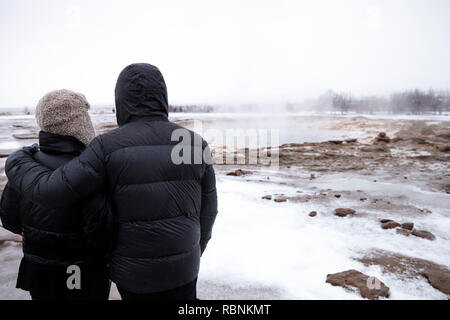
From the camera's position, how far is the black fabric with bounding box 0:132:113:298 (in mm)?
1374

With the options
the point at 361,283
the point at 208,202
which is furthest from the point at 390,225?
the point at 208,202

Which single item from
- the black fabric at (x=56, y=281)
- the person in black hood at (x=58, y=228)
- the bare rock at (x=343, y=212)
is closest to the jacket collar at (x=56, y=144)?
the person in black hood at (x=58, y=228)

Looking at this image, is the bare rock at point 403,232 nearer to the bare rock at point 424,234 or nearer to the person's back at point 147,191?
the bare rock at point 424,234

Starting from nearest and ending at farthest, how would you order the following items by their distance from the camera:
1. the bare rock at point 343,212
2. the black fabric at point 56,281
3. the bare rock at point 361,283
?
the black fabric at point 56,281, the bare rock at point 361,283, the bare rock at point 343,212

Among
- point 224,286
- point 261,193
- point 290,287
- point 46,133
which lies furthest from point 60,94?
point 261,193

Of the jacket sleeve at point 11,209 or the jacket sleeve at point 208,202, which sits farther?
the jacket sleeve at point 208,202

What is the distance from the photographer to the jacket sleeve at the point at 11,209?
149cm

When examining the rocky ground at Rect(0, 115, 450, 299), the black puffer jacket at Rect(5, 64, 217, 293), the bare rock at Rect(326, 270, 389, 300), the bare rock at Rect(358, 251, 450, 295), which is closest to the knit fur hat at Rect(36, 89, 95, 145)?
the black puffer jacket at Rect(5, 64, 217, 293)

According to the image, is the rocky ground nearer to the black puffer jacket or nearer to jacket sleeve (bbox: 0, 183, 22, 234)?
jacket sleeve (bbox: 0, 183, 22, 234)

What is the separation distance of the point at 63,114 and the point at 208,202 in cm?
87

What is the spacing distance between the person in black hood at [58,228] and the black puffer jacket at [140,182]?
0.09 metres

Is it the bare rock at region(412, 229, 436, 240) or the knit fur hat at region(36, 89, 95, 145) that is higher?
the knit fur hat at region(36, 89, 95, 145)

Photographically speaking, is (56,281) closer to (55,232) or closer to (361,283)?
(55,232)

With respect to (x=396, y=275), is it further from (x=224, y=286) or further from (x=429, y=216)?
(x=429, y=216)
